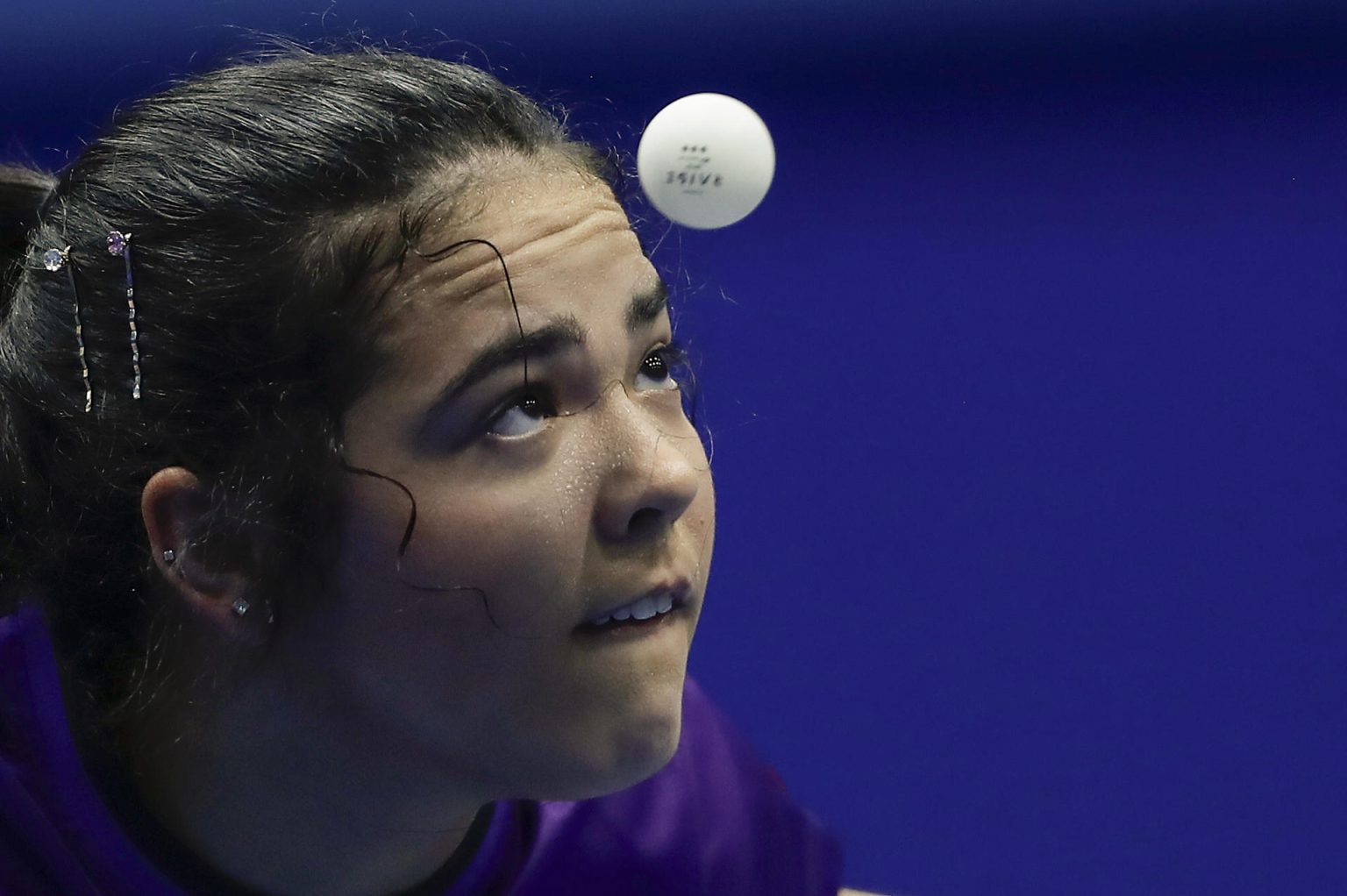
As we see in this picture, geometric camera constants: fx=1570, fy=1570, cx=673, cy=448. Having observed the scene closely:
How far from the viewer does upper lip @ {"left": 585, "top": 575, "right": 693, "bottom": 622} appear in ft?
Answer: 1.71

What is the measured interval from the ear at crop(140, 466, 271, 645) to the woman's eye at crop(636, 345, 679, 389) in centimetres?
15

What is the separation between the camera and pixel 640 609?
1.74ft

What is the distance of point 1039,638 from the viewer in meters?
1.16

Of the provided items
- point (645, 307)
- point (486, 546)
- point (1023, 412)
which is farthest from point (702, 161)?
point (1023, 412)

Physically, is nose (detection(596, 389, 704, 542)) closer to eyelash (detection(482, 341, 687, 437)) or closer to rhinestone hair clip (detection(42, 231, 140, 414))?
eyelash (detection(482, 341, 687, 437))

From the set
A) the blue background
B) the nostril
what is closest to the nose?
the nostril

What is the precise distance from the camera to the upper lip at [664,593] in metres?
0.52

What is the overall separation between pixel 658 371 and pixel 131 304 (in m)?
0.18

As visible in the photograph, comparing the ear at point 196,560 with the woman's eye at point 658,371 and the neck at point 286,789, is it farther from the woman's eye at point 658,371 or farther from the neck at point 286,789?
the woman's eye at point 658,371

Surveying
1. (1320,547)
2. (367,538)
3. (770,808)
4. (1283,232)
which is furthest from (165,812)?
(1283,232)

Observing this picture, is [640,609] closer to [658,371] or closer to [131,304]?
[658,371]

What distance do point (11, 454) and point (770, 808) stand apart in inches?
14.5

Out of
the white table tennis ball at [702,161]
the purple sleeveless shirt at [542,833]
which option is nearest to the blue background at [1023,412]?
the purple sleeveless shirt at [542,833]

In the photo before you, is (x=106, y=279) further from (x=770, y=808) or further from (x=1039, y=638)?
(x=1039, y=638)
